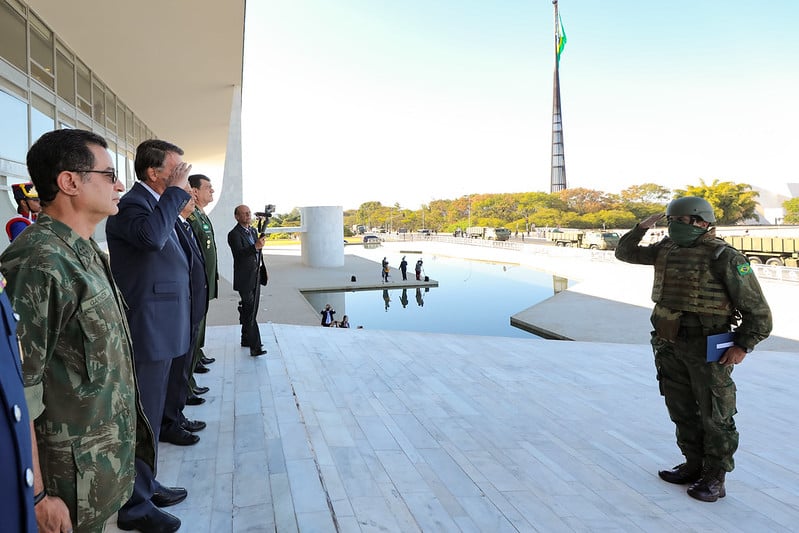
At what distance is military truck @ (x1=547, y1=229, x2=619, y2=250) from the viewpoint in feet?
96.3

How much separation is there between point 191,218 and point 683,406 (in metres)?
3.57

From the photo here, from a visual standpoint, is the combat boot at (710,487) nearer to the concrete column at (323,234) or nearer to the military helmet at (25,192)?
the military helmet at (25,192)

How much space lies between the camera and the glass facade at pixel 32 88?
5258 millimetres

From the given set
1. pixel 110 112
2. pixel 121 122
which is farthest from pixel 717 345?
pixel 121 122

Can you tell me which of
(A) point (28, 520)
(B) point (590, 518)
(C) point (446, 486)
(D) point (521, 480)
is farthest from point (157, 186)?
(B) point (590, 518)

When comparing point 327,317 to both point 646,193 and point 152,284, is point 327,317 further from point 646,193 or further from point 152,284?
point 646,193

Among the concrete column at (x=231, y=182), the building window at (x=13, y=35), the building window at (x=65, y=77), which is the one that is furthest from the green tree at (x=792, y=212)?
the building window at (x=13, y=35)

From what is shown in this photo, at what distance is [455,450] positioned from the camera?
322 centimetres

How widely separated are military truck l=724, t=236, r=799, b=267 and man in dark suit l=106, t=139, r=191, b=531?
20.2 m

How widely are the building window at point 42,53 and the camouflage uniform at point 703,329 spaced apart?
742 cm

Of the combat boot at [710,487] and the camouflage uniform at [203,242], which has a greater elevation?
the camouflage uniform at [203,242]

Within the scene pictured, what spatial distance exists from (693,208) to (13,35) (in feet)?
23.6

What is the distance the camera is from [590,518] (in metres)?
2.45

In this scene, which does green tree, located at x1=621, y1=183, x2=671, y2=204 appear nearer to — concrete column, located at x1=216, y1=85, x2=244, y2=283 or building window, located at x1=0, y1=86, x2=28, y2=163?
concrete column, located at x1=216, y1=85, x2=244, y2=283
